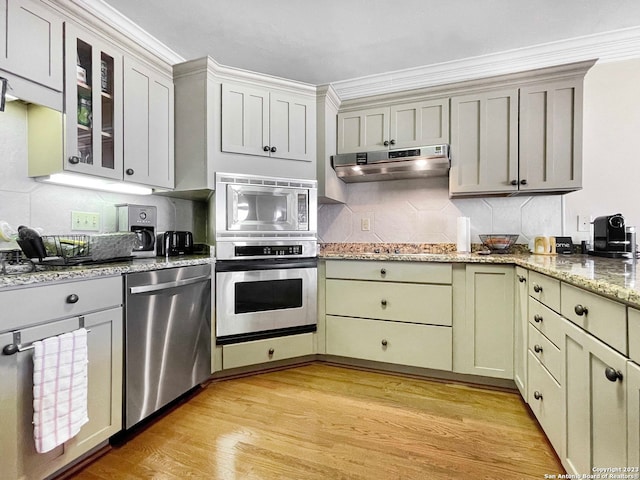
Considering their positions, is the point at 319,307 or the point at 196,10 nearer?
the point at 196,10

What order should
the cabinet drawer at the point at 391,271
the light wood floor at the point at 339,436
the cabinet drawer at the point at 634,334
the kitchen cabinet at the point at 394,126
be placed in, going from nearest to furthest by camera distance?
the cabinet drawer at the point at 634,334
the light wood floor at the point at 339,436
the cabinet drawer at the point at 391,271
the kitchen cabinet at the point at 394,126

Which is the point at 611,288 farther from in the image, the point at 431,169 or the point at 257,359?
the point at 257,359

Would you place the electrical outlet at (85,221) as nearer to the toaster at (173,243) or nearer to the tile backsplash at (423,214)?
the toaster at (173,243)

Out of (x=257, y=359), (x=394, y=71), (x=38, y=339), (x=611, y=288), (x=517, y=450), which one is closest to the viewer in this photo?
(x=611, y=288)

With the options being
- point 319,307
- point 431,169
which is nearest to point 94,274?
point 319,307

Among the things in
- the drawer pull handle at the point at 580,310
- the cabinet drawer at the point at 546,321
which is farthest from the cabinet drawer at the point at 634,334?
the cabinet drawer at the point at 546,321

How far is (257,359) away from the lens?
2.30 metres

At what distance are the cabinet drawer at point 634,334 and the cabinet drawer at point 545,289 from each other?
1.76 feet

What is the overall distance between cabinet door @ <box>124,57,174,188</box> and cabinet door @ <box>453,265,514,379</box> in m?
2.23

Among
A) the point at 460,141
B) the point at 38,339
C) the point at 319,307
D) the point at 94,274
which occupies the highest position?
the point at 460,141

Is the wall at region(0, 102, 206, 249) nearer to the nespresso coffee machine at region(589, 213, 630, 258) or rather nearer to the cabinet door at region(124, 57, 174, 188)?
the cabinet door at region(124, 57, 174, 188)

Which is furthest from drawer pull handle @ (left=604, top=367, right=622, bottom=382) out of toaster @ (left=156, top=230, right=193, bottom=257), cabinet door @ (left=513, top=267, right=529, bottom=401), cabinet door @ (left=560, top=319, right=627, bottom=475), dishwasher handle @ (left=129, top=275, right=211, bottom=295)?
toaster @ (left=156, top=230, right=193, bottom=257)

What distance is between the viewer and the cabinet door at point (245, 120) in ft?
7.57

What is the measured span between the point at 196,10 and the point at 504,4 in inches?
76.4
